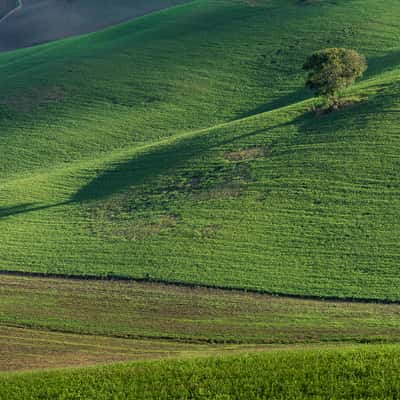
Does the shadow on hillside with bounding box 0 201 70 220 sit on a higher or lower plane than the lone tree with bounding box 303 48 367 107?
lower

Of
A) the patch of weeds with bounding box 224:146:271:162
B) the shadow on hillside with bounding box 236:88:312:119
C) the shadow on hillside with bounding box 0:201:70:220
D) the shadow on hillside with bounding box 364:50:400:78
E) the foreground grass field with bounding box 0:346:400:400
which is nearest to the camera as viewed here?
the foreground grass field with bounding box 0:346:400:400

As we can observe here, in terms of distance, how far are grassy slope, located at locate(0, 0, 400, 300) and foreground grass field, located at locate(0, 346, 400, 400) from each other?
536 inches

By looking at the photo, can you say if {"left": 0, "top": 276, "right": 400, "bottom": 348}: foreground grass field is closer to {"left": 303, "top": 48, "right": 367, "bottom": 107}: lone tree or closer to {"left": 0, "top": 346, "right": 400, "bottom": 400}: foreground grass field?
{"left": 0, "top": 346, "right": 400, "bottom": 400}: foreground grass field

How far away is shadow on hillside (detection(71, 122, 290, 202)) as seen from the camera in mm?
64750

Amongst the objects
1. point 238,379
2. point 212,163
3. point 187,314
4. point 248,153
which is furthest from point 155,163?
point 238,379

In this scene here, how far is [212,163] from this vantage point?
6538 cm

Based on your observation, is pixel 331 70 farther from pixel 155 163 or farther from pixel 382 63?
pixel 382 63

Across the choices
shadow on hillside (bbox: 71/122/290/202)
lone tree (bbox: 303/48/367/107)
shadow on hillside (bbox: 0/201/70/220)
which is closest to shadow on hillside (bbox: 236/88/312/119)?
shadow on hillside (bbox: 71/122/290/202)

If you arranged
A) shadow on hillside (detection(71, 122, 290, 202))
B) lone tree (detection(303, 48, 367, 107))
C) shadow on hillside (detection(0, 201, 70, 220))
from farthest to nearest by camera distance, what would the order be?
lone tree (detection(303, 48, 367, 107))
shadow on hillside (detection(71, 122, 290, 202))
shadow on hillside (detection(0, 201, 70, 220))

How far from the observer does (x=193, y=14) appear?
121500 millimetres

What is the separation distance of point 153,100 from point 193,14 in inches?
1447

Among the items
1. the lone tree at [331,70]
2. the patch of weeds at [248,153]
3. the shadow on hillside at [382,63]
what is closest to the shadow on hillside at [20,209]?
the patch of weeds at [248,153]

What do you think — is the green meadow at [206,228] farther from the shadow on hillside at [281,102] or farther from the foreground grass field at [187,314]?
the shadow on hillside at [281,102]

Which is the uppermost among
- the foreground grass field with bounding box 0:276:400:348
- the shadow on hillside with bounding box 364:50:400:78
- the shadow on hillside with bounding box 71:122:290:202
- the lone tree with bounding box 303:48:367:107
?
the lone tree with bounding box 303:48:367:107
